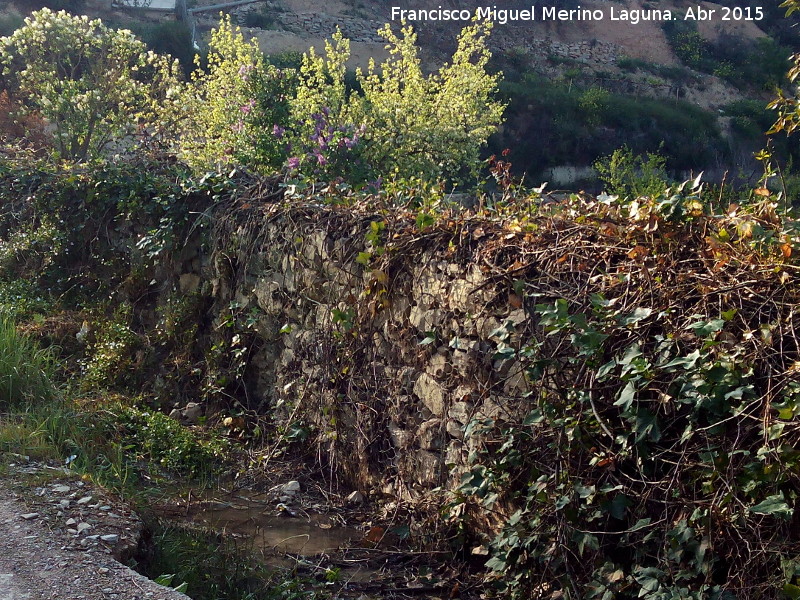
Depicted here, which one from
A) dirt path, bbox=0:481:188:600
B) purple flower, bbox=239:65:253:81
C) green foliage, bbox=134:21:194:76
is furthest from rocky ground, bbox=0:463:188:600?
green foliage, bbox=134:21:194:76

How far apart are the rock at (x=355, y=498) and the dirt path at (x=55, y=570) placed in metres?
1.73

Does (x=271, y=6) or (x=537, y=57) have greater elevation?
(x=271, y=6)

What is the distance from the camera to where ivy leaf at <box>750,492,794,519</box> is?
2.56 metres

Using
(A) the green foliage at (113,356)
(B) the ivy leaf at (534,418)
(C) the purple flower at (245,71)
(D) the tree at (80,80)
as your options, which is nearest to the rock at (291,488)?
(B) the ivy leaf at (534,418)

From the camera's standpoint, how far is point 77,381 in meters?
6.11

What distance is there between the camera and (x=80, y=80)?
12.1 metres

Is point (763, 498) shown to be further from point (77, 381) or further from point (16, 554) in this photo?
point (77, 381)

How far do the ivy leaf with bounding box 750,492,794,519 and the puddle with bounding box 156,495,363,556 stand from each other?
2.26 m

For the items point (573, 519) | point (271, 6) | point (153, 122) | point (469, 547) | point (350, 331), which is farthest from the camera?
point (271, 6)

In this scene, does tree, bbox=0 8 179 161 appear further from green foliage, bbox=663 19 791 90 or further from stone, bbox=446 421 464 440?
green foliage, bbox=663 19 791 90

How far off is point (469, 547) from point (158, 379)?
319 centimetres

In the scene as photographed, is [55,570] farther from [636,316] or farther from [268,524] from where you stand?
[636,316]

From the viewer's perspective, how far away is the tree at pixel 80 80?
11672 mm

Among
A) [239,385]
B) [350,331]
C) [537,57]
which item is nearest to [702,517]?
[350,331]
